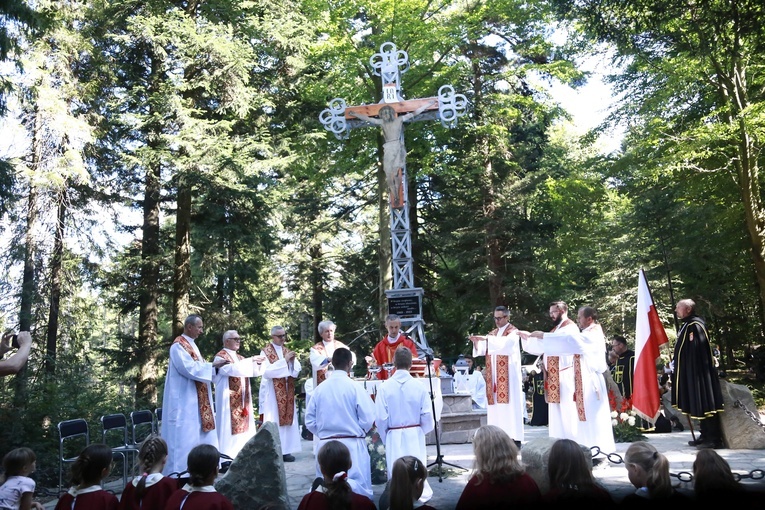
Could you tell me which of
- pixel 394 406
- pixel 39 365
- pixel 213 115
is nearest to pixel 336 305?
pixel 213 115

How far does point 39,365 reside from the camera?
1456cm

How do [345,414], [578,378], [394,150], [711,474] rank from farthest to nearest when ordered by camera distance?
[394,150] → [578,378] → [345,414] → [711,474]

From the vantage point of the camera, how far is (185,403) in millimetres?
8195

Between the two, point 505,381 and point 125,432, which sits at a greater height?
point 505,381

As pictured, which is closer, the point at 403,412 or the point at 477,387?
the point at 403,412

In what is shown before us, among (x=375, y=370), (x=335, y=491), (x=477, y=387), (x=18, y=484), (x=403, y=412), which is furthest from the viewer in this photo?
(x=477, y=387)

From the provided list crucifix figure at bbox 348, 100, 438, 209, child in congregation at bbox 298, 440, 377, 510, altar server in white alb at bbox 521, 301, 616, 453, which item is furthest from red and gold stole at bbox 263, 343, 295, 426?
child in congregation at bbox 298, 440, 377, 510

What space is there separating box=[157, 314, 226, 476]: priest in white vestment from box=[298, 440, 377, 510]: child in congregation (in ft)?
14.8

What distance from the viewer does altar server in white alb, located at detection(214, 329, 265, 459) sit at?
9102mm

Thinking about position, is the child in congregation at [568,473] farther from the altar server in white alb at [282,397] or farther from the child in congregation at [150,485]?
the altar server in white alb at [282,397]

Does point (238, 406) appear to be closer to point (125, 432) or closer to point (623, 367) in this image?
point (125, 432)

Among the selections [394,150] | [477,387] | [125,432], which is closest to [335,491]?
[125,432]

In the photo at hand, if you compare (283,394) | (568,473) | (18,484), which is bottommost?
(18,484)

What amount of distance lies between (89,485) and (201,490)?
0.84 meters
